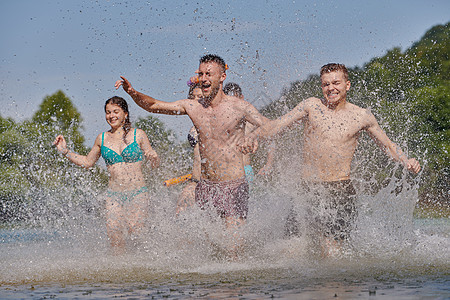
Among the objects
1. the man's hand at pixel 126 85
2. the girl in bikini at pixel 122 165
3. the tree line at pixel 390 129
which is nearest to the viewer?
the man's hand at pixel 126 85

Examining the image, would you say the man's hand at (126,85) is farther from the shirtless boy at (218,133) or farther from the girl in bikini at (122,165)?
the girl in bikini at (122,165)

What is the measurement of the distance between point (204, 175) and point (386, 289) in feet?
8.64

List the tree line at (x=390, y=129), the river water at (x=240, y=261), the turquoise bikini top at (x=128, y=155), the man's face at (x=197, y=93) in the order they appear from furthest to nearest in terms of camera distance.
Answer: the tree line at (x=390, y=129) → the man's face at (x=197, y=93) → the turquoise bikini top at (x=128, y=155) → the river water at (x=240, y=261)

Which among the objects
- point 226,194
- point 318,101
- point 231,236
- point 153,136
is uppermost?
point 153,136

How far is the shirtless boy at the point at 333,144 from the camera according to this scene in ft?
23.8

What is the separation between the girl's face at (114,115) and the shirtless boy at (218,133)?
1.18m

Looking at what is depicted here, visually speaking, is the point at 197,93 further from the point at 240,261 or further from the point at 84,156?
the point at 240,261

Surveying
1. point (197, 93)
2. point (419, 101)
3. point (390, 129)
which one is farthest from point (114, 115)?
point (419, 101)

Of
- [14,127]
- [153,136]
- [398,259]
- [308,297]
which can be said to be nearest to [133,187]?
[398,259]

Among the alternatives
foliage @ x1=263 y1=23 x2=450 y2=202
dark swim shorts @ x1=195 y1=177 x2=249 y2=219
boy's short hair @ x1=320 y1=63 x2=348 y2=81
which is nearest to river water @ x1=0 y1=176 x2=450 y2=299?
dark swim shorts @ x1=195 y1=177 x2=249 y2=219

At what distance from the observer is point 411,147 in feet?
85.6

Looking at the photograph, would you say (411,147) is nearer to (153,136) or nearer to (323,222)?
(153,136)

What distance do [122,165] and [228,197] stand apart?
1.66 meters

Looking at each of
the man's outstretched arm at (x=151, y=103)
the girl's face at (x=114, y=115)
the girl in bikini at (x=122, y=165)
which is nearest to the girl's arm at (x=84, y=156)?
the girl in bikini at (x=122, y=165)
